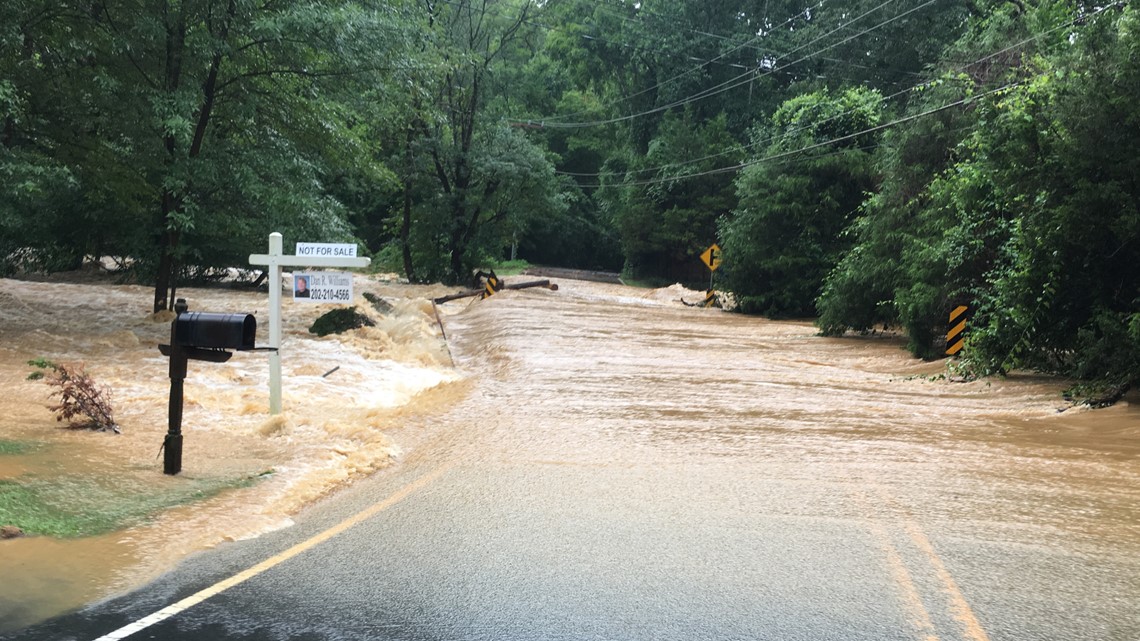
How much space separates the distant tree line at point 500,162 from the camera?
14508mm

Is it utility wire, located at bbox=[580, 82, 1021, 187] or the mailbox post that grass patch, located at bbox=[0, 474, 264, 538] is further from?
utility wire, located at bbox=[580, 82, 1021, 187]

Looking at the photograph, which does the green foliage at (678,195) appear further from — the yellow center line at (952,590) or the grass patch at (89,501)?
the grass patch at (89,501)

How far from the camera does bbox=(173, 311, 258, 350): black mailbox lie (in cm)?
771

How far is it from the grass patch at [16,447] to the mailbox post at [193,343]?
4.53 ft

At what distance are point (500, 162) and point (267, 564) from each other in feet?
124

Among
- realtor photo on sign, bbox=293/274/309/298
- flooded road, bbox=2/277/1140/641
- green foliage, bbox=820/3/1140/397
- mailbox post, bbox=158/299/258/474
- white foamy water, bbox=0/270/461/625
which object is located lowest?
white foamy water, bbox=0/270/461/625

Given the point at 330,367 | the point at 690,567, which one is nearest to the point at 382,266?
the point at 330,367

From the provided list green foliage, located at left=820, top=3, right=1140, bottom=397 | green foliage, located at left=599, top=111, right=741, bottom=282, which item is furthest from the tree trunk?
green foliage, located at left=820, top=3, right=1140, bottom=397

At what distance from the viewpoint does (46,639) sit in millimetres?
→ 4672

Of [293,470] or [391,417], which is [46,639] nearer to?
[293,470]

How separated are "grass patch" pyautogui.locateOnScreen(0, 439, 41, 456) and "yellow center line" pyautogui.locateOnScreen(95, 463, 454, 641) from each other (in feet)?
10.7

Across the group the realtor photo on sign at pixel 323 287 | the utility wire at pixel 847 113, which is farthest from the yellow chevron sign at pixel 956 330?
the realtor photo on sign at pixel 323 287

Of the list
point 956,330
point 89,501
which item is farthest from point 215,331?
point 956,330

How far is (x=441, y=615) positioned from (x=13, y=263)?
30321mm
